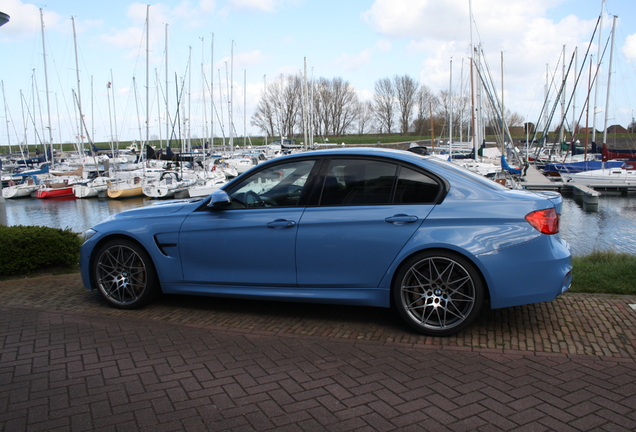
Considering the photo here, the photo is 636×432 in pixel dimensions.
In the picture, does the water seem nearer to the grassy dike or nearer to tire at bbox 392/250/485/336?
the grassy dike

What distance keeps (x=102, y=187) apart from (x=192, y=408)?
34.9m

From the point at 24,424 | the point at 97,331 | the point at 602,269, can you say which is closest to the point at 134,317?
the point at 97,331

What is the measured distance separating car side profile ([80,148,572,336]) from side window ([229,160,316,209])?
0.01 meters

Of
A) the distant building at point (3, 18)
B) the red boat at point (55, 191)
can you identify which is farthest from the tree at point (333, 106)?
the distant building at point (3, 18)

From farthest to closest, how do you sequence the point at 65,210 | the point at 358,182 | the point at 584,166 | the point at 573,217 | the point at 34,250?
the point at 584,166
the point at 65,210
the point at 573,217
the point at 34,250
the point at 358,182

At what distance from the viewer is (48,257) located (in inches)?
284

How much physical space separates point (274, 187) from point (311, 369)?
182 centimetres

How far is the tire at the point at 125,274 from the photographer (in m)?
5.17

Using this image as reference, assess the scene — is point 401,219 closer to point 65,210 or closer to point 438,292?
point 438,292

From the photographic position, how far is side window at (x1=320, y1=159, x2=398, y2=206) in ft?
14.8

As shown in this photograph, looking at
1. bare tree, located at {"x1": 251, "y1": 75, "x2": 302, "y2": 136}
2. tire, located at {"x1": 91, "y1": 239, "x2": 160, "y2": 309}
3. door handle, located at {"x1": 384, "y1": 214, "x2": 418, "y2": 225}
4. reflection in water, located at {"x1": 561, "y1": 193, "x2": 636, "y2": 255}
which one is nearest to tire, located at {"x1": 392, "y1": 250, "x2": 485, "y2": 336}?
door handle, located at {"x1": 384, "y1": 214, "x2": 418, "y2": 225}

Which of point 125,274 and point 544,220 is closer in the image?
point 544,220

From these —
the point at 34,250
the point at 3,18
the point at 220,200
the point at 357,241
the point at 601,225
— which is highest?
the point at 3,18

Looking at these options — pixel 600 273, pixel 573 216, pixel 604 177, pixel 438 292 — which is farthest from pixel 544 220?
pixel 604 177
